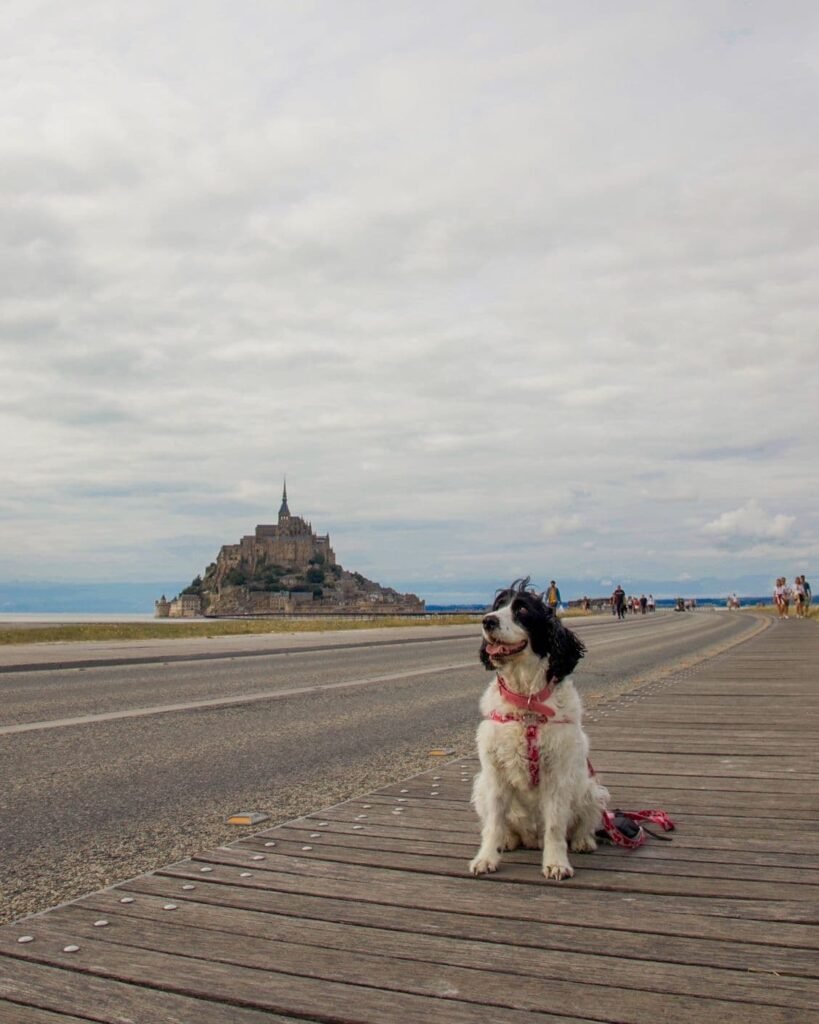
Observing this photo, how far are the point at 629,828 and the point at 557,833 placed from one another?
22.3 inches

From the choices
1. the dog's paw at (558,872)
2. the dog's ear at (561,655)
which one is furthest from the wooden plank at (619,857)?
the dog's ear at (561,655)

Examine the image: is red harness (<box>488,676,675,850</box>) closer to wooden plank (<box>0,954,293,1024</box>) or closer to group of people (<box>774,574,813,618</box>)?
wooden plank (<box>0,954,293,1024</box>)

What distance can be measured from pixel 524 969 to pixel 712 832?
79.2 inches

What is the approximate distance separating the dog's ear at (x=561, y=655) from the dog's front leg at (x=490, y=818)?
1.83 feet

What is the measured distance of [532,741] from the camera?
436 centimetres

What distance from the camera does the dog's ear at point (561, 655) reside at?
445cm

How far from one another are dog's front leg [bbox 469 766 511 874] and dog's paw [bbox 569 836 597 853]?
347 mm

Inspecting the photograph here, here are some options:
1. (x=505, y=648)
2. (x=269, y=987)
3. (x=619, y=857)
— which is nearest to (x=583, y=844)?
(x=619, y=857)

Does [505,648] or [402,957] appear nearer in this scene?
[402,957]

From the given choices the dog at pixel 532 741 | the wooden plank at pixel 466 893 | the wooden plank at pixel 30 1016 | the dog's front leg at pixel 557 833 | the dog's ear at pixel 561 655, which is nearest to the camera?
the wooden plank at pixel 30 1016

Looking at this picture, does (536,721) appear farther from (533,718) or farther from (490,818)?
(490,818)

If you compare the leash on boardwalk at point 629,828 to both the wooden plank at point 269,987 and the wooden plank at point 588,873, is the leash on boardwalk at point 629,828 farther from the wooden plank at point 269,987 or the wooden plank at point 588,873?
the wooden plank at point 269,987

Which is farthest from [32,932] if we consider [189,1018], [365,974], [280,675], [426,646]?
[426,646]

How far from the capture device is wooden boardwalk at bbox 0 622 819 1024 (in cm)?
275
